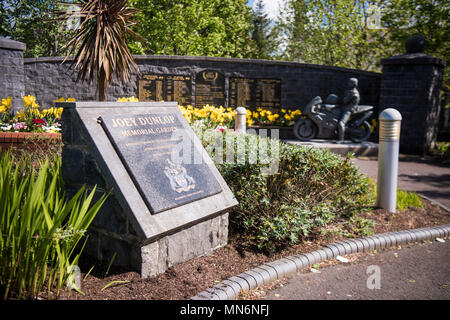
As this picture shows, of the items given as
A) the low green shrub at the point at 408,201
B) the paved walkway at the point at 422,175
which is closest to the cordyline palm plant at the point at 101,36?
the low green shrub at the point at 408,201

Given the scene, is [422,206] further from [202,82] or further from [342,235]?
[202,82]

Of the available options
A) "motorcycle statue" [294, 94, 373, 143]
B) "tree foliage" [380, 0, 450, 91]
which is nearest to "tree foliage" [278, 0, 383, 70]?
"tree foliage" [380, 0, 450, 91]

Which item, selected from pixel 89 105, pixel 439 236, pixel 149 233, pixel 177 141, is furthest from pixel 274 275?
pixel 439 236

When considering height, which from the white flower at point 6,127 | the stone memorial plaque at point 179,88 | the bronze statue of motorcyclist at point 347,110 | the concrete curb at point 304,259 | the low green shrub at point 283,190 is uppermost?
the stone memorial plaque at point 179,88

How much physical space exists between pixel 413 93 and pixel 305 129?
3279 mm

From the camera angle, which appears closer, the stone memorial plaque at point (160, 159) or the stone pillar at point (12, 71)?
the stone memorial plaque at point (160, 159)

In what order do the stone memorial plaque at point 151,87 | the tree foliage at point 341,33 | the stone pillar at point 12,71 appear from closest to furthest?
1. the stone pillar at point 12,71
2. the stone memorial plaque at point 151,87
3. the tree foliage at point 341,33

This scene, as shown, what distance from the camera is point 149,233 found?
9.53ft

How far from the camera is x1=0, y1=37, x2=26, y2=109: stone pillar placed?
32.9 ft

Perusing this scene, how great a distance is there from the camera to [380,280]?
3.49m

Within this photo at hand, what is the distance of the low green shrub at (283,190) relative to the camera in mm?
3918

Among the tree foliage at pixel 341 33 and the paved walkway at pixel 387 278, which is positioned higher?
the tree foliage at pixel 341 33

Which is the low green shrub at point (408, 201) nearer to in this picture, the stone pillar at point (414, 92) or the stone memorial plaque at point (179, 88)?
the stone pillar at point (414, 92)

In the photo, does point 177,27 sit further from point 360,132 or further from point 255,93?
point 360,132
